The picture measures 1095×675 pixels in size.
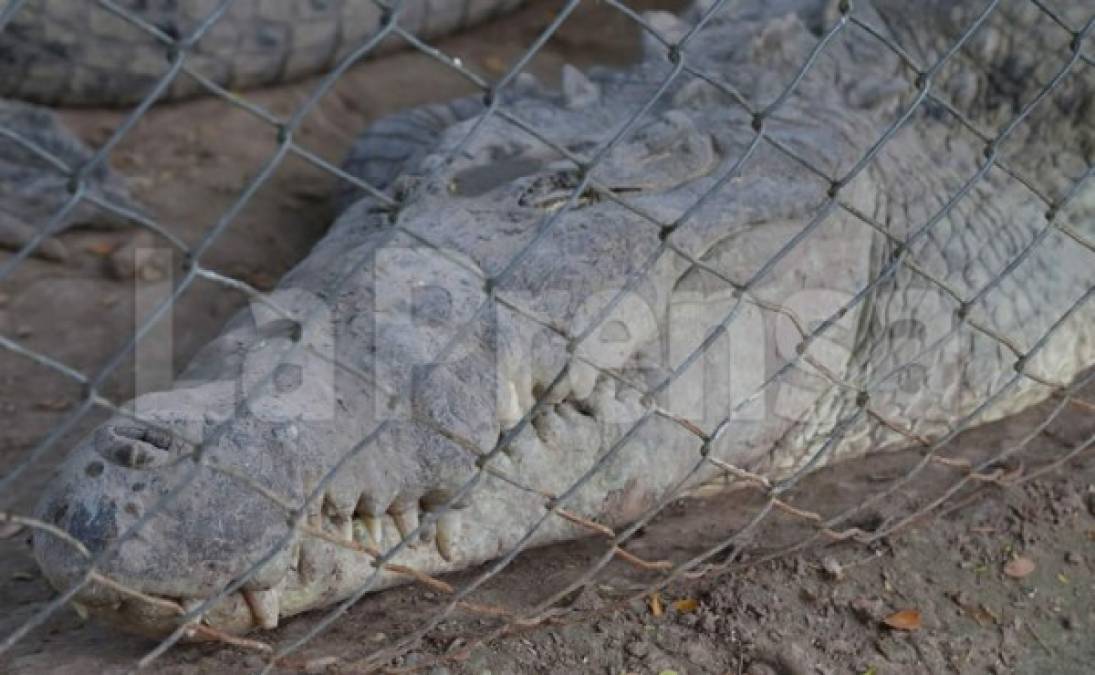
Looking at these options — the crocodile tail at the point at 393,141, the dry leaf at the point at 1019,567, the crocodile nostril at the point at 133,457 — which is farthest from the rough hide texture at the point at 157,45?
the dry leaf at the point at 1019,567

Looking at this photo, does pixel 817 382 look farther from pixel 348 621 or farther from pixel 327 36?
pixel 327 36

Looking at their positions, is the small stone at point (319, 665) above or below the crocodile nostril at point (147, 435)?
below

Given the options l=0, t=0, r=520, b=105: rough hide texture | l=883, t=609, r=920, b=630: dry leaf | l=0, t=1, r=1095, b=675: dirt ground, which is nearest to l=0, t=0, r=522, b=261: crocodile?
l=0, t=0, r=520, b=105: rough hide texture

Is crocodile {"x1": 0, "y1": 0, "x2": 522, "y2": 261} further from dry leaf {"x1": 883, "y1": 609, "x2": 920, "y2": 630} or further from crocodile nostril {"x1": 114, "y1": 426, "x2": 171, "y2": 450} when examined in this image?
dry leaf {"x1": 883, "y1": 609, "x2": 920, "y2": 630}

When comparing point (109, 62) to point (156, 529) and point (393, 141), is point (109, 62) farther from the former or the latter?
point (156, 529)

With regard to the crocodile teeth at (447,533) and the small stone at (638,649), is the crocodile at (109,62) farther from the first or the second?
the small stone at (638,649)

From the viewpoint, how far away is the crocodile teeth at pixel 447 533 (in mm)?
1961

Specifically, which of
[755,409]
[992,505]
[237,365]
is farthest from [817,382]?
[237,365]

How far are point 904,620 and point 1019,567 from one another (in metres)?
0.27

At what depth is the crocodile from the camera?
3.26 metres

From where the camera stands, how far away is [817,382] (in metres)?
2.48

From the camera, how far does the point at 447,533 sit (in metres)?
1.97

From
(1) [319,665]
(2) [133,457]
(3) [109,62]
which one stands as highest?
(3) [109,62]

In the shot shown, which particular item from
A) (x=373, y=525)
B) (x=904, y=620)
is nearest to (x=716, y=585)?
(x=904, y=620)
